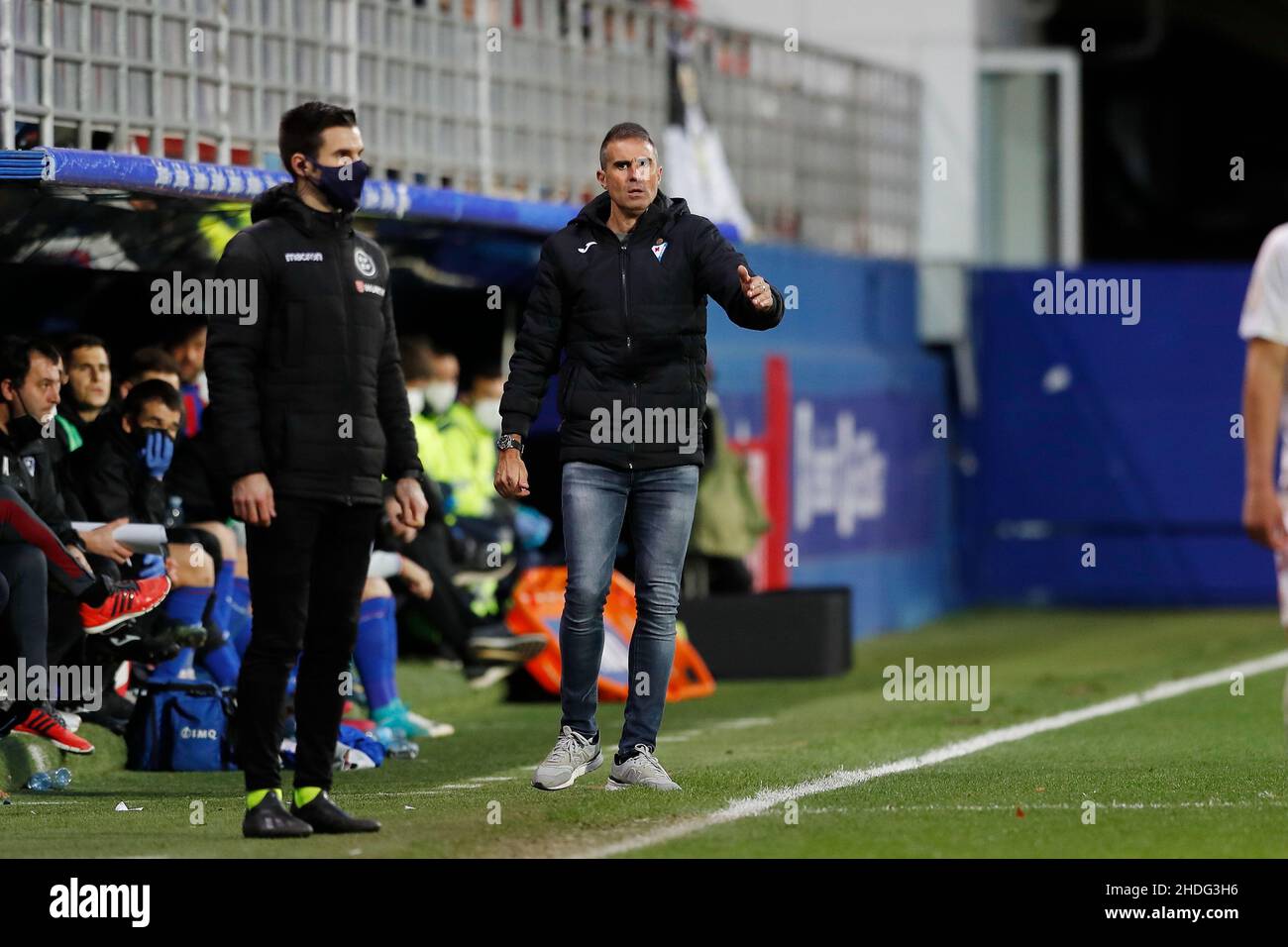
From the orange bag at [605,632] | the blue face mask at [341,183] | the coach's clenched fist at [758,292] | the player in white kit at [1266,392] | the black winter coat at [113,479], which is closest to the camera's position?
the player in white kit at [1266,392]

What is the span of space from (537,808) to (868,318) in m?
11.4

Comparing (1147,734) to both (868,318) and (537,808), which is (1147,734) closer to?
(537,808)

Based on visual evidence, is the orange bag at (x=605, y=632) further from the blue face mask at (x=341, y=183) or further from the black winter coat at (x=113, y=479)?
the blue face mask at (x=341, y=183)

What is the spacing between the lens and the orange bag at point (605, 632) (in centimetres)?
1274

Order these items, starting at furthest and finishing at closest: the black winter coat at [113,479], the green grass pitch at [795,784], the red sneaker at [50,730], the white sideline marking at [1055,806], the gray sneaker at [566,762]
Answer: the black winter coat at [113,479] < the red sneaker at [50,730] < the gray sneaker at [566,762] < the white sideline marking at [1055,806] < the green grass pitch at [795,784]

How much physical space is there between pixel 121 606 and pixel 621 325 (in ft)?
8.08

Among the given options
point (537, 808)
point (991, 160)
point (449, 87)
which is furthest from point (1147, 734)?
point (991, 160)

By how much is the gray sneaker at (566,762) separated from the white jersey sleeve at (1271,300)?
280 cm

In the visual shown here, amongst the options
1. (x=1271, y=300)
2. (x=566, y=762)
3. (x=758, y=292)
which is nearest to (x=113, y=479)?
(x=566, y=762)

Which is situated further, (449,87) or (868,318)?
(868,318)

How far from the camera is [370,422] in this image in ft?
24.1

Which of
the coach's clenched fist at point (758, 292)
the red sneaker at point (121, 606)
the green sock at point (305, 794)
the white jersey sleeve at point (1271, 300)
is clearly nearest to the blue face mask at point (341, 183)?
the coach's clenched fist at point (758, 292)

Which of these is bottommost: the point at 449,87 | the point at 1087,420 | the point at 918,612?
the point at 918,612
